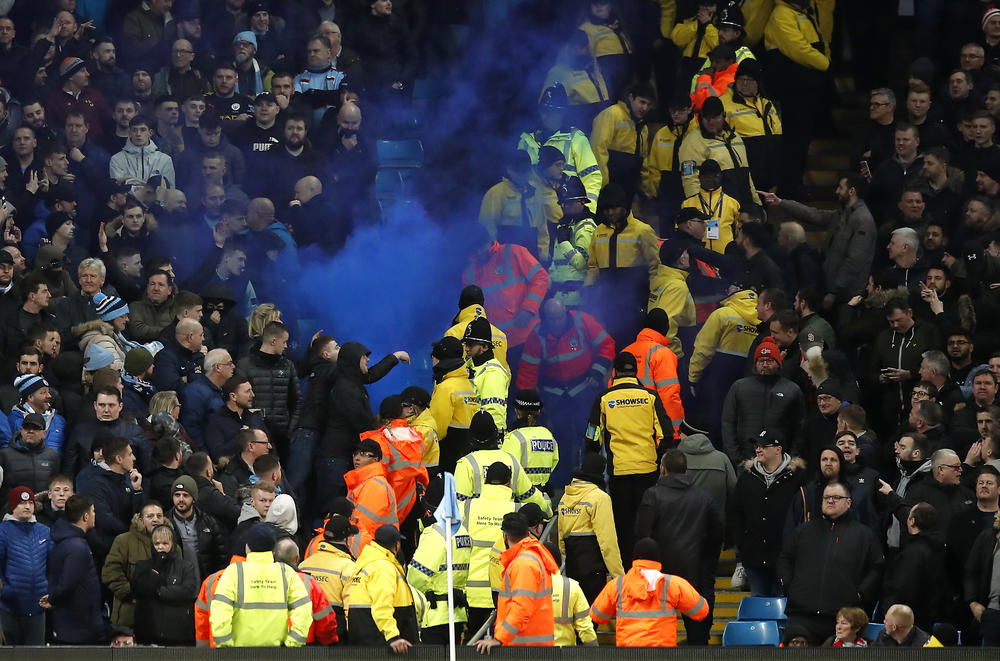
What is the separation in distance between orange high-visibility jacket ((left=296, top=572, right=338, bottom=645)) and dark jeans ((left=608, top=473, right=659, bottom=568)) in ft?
10.2

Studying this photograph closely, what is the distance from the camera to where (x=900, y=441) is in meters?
13.1

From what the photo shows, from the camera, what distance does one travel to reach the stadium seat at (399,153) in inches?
697

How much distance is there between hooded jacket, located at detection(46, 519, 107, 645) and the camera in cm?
1182

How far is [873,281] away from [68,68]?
7.73 m

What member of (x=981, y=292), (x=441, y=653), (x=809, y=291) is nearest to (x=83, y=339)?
(x=441, y=653)

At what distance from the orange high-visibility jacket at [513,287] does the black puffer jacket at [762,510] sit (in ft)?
9.14

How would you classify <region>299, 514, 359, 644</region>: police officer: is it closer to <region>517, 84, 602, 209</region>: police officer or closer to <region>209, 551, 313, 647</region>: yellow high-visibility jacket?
<region>209, 551, 313, 647</region>: yellow high-visibility jacket

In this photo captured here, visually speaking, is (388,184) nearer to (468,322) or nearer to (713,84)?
(713,84)

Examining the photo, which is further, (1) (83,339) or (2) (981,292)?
(2) (981,292)

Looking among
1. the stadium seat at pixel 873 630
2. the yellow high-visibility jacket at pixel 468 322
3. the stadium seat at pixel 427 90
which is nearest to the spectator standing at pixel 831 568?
the stadium seat at pixel 873 630

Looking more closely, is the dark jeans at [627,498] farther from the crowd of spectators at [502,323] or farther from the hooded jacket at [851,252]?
the hooded jacket at [851,252]

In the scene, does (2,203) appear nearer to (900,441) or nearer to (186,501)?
(186,501)

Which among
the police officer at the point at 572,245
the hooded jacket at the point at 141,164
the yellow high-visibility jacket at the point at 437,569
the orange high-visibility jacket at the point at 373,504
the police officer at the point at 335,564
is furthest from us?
the hooded jacket at the point at 141,164

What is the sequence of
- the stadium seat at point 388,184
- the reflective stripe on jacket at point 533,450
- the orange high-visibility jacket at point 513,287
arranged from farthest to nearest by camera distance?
the stadium seat at point 388,184
the orange high-visibility jacket at point 513,287
the reflective stripe on jacket at point 533,450
